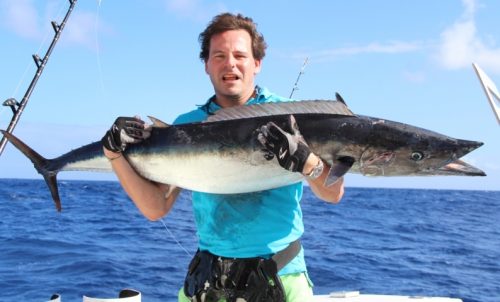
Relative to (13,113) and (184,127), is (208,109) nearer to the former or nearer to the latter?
(184,127)

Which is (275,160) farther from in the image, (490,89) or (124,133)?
(490,89)

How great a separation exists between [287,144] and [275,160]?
276mm

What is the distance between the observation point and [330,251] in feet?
55.6

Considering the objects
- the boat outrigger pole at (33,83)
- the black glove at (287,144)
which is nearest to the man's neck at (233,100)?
the black glove at (287,144)

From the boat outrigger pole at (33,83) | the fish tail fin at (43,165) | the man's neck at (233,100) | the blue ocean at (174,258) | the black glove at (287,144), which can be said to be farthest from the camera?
the blue ocean at (174,258)

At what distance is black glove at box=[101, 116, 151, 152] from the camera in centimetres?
336

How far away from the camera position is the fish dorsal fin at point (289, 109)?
320 centimetres

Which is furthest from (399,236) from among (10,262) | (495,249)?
(10,262)

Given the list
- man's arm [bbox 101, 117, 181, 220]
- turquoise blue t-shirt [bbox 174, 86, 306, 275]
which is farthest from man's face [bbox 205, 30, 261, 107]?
turquoise blue t-shirt [bbox 174, 86, 306, 275]

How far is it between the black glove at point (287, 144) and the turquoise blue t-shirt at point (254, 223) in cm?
53

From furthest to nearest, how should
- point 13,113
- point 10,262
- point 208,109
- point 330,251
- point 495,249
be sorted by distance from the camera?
point 495,249
point 330,251
point 10,262
point 13,113
point 208,109

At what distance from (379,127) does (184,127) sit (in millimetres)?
1170

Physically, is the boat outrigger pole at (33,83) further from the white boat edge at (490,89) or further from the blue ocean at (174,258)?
the white boat edge at (490,89)

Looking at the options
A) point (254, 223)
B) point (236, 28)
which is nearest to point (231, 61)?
point (236, 28)
